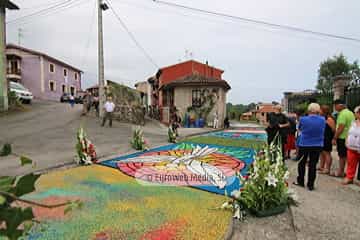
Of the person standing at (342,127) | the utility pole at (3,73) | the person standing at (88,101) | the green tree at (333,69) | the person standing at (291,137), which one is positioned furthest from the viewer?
the green tree at (333,69)

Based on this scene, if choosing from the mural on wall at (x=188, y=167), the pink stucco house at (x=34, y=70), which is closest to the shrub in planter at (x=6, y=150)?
the mural on wall at (x=188, y=167)

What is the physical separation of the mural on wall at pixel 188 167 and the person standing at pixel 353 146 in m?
1.93

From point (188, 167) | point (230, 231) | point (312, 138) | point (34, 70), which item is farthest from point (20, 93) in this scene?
point (312, 138)

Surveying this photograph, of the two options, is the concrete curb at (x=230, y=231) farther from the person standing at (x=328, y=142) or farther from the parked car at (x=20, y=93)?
the parked car at (x=20, y=93)

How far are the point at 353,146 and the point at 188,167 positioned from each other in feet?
10.8

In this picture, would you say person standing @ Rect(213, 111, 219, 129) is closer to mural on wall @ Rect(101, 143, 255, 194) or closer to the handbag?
mural on wall @ Rect(101, 143, 255, 194)

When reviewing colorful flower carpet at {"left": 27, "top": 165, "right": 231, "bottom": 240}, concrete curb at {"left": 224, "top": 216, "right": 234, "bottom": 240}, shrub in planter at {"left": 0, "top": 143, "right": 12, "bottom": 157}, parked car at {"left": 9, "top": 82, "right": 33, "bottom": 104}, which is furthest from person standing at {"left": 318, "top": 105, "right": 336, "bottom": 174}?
parked car at {"left": 9, "top": 82, "right": 33, "bottom": 104}

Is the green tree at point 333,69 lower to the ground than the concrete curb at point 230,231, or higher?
higher

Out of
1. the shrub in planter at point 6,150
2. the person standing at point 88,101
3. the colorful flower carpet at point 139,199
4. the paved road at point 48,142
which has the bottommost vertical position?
the colorful flower carpet at point 139,199

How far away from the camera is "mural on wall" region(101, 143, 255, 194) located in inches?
165

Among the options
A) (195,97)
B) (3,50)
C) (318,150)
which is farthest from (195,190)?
(3,50)

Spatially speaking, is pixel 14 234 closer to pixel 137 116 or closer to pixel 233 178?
pixel 233 178

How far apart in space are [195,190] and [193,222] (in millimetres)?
1072

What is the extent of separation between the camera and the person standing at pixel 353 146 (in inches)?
157
